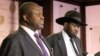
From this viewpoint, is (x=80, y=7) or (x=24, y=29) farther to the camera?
(x=80, y=7)

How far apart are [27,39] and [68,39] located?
96 cm

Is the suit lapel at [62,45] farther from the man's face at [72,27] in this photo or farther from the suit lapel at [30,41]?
the suit lapel at [30,41]

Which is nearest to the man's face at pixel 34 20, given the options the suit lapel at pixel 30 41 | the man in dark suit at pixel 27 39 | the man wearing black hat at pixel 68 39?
the man in dark suit at pixel 27 39

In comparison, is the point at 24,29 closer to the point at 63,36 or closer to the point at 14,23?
the point at 63,36

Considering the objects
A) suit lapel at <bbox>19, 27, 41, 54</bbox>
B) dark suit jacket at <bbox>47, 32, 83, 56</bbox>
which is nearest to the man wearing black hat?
dark suit jacket at <bbox>47, 32, 83, 56</bbox>

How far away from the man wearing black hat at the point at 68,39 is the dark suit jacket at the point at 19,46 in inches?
31.8

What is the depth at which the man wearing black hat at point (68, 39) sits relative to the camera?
9.04 feet

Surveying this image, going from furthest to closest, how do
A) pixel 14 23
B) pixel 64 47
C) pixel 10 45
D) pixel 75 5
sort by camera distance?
pixel 75 5 → pixel 14 23 → pixel 64 47 → pixel 10 45

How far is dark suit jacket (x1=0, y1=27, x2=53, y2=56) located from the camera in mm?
Answer: 1867

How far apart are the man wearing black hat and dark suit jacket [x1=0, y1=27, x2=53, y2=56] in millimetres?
807

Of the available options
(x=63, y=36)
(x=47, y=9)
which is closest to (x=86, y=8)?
(x=47, y=9)

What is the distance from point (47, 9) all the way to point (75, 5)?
30.7 inches

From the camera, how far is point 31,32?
2.04 metres

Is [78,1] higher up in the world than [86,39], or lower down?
higher up
